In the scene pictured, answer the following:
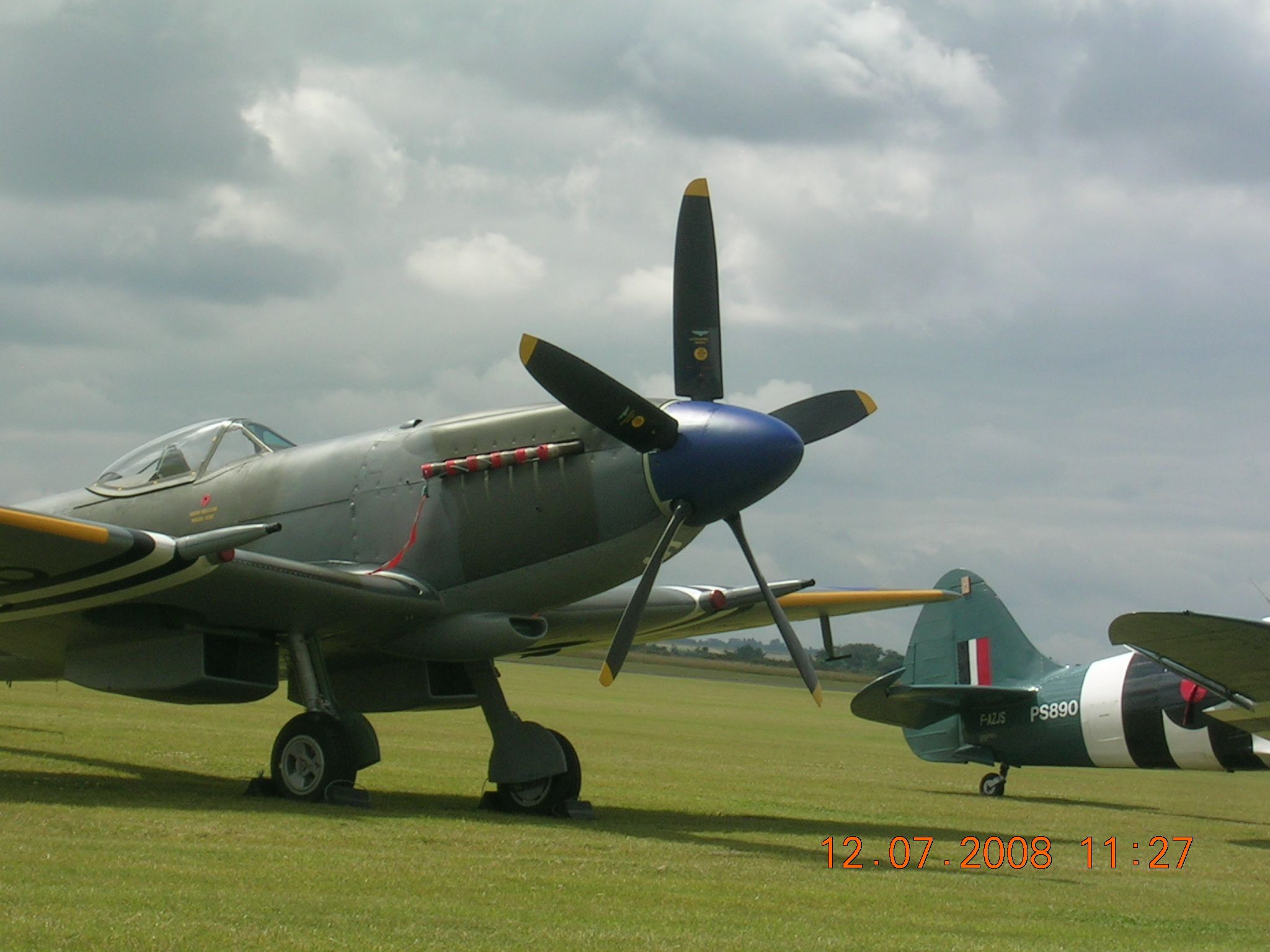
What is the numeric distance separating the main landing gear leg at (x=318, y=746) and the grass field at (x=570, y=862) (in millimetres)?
236

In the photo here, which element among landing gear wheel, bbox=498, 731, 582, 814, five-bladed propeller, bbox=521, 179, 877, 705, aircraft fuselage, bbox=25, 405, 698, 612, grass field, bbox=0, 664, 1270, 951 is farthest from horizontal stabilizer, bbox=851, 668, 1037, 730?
aircraft fuselage, bbox=25, 405, 698, 612

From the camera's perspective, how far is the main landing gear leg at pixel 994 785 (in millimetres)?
15516

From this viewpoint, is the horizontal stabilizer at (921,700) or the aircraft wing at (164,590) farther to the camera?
the horizontal stabilizer at (921,700)

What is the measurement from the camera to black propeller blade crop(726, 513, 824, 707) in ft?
29.1

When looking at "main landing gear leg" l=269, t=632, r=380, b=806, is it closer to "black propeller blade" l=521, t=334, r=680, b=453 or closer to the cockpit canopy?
the cockpit canopy

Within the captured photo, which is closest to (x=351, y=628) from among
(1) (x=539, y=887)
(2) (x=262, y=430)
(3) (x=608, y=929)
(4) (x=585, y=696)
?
(2) (x=262, y=430)

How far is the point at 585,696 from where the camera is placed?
3550 cm

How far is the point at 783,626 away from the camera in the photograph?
947cm

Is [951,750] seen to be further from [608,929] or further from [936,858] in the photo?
[608,929]

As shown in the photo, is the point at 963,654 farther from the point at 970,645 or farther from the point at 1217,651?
the point at 1217,651
